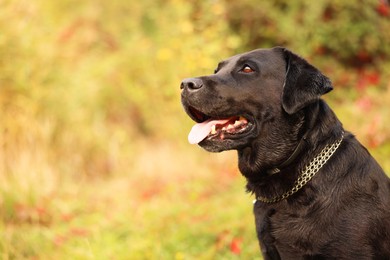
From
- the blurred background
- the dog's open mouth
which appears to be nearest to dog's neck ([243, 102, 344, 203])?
the dog's open mouth

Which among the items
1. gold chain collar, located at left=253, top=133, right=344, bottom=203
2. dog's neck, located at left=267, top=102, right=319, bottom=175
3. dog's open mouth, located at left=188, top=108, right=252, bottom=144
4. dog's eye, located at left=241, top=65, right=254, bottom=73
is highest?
dog's eye, located at left=241, top=65, right=254, bottom=73

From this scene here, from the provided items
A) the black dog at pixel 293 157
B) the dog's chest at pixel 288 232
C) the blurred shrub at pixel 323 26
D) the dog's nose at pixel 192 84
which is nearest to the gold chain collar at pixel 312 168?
the black dog at pixel 293 157

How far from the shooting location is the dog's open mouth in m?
3.13

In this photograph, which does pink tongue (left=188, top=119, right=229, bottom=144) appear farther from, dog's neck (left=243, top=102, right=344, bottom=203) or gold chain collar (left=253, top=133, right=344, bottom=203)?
gold chain collar (left=253, top=133, right=344, bottom=203)

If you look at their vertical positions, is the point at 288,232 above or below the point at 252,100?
below

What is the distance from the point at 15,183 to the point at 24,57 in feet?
6.91

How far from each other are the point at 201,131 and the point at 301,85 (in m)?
0.62

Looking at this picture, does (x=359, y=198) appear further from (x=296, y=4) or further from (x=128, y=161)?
(x=296, y=4)

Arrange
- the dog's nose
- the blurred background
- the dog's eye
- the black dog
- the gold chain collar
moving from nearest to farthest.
A: the black dog, the gold chain collar, the dog's nose, the dog's eye, the blurred background

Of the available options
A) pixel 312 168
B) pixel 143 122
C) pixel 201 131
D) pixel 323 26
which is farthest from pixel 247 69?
pixel 143 122

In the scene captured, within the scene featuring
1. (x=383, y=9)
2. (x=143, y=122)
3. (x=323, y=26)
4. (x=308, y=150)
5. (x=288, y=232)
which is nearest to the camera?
(x=288, y=232)

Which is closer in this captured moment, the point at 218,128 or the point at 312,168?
the point at 312,168

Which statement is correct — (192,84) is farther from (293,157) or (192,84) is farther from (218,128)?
(293,157)

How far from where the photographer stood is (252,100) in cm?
314
